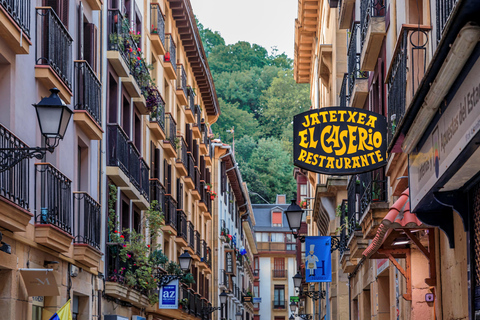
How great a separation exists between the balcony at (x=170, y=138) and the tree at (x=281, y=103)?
185ft

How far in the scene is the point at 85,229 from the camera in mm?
17141

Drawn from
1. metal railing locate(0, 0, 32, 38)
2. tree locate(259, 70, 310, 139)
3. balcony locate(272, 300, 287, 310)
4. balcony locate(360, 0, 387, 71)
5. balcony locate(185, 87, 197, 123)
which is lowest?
balcony locate(272, 300, 287, 310)

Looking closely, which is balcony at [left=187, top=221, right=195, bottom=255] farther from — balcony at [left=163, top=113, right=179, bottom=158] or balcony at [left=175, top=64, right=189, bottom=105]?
balcony at [left=175, top=64, right=189, bottom=105]

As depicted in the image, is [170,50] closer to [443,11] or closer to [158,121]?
[158,121]

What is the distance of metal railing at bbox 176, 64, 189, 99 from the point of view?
34.3 metres

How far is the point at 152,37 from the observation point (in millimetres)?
28094

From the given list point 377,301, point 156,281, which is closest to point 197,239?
point 156,281

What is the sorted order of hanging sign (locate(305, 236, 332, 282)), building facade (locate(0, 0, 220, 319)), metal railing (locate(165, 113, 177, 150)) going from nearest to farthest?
building facade (locate(0, 0, 220, 319)) → hanging sign (locate(305, 236, 332, 282)) → metal railing (locate(165, 113, 177, 150))

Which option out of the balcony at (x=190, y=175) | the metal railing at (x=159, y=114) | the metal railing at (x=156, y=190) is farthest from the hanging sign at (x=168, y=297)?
the balcony at (x=190, y=175)

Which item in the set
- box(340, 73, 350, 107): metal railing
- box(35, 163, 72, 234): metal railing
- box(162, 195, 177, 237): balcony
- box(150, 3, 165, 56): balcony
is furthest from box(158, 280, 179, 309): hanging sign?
box(35, 163, 72, 234): metal railing

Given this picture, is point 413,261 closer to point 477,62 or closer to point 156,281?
point 477,62

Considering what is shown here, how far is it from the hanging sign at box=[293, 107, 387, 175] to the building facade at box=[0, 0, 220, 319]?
399cm

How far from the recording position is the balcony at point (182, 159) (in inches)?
1316

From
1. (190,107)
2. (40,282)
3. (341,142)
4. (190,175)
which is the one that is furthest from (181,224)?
(341,142)
